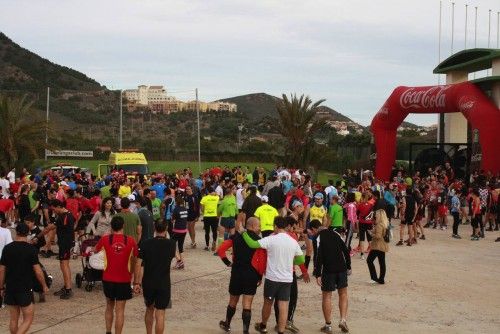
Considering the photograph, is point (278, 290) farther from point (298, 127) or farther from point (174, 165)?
point (174, 165)

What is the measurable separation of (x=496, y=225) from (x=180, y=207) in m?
12.8

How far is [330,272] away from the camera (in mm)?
9945

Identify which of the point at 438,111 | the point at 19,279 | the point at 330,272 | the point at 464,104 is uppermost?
the point at 464,104

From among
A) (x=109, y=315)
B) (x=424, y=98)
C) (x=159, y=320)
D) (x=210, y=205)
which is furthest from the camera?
(x=424, y=98)

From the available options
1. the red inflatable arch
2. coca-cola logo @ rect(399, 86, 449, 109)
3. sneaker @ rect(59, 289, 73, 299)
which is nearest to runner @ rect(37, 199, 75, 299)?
sneaker @ rect(59, 289, 73, 299)

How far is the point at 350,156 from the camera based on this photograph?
50625mm

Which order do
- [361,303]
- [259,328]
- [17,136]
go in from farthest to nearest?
[17,136], [361,303], [259,328]

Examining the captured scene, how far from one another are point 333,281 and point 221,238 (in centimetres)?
996

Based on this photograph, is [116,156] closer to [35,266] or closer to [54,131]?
[54,131]

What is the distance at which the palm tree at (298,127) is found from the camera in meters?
39.2

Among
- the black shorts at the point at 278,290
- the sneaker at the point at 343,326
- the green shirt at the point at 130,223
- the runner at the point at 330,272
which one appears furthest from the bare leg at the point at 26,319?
the sneaker at the point at 343,326

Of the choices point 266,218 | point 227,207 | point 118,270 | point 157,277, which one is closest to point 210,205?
point 227,207

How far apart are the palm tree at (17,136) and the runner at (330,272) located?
24.2 meters

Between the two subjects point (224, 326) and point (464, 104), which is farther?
point (464, 104)
